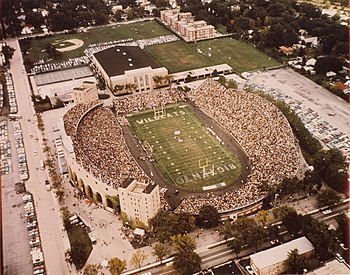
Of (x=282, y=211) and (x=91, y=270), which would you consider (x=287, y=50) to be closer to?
(x=282, y=211)

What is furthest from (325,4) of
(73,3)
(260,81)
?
(73,3)

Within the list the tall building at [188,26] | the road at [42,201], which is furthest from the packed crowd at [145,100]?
the tall building at [188,26]

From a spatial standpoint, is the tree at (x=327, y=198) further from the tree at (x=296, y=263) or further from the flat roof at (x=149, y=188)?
the flat roof at (x=149, y=188)

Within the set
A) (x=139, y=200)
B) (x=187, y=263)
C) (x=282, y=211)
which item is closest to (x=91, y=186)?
(x=139, y=200)

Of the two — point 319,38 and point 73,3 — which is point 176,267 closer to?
point 319,38

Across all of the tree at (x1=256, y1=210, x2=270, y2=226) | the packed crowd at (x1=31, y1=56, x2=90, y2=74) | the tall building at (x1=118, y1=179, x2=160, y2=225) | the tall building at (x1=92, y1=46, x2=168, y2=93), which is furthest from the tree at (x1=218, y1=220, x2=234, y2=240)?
the packed crowd at (x1=31, y1=56, x2=90, y2=74)

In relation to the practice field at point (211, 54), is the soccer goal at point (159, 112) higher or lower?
higher
